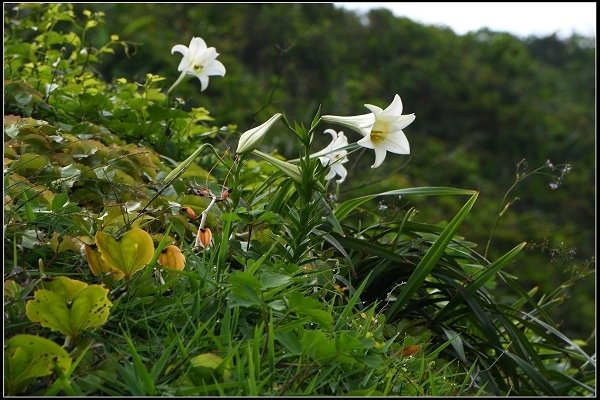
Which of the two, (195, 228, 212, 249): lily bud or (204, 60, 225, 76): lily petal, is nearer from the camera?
(195, 228, 212, 249): lily bud

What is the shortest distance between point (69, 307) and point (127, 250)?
0.26 metres

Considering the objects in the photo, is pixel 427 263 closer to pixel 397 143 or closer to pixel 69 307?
pixel 397 143

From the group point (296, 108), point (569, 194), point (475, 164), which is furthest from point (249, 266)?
point (569, 194)

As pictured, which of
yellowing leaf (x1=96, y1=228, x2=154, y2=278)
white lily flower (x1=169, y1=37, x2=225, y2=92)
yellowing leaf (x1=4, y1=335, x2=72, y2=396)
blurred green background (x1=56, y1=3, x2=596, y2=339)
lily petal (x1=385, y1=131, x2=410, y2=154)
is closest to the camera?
yellowing leaf (x1=4, y1=335, x2=72, y2=396)

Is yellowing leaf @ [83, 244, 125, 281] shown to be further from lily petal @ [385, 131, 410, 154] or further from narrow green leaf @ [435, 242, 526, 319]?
narrow green leaf @ [435, 242, 526, 319]

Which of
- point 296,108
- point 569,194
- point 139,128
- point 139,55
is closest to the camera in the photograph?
point 139,128

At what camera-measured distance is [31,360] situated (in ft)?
5.87

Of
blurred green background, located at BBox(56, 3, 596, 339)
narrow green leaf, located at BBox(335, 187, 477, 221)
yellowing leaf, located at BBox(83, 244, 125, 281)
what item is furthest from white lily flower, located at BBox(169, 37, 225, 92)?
blurred green background, located at BBox(56, 3, 596, 339)

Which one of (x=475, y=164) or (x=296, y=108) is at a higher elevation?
(x=296, y=108)

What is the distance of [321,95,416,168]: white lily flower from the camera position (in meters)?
2.46

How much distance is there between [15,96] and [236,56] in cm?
701

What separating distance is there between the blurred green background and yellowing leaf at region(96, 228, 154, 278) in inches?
231

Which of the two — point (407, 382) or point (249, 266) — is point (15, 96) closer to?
point (249, 266)

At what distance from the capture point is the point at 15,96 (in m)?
3.22
